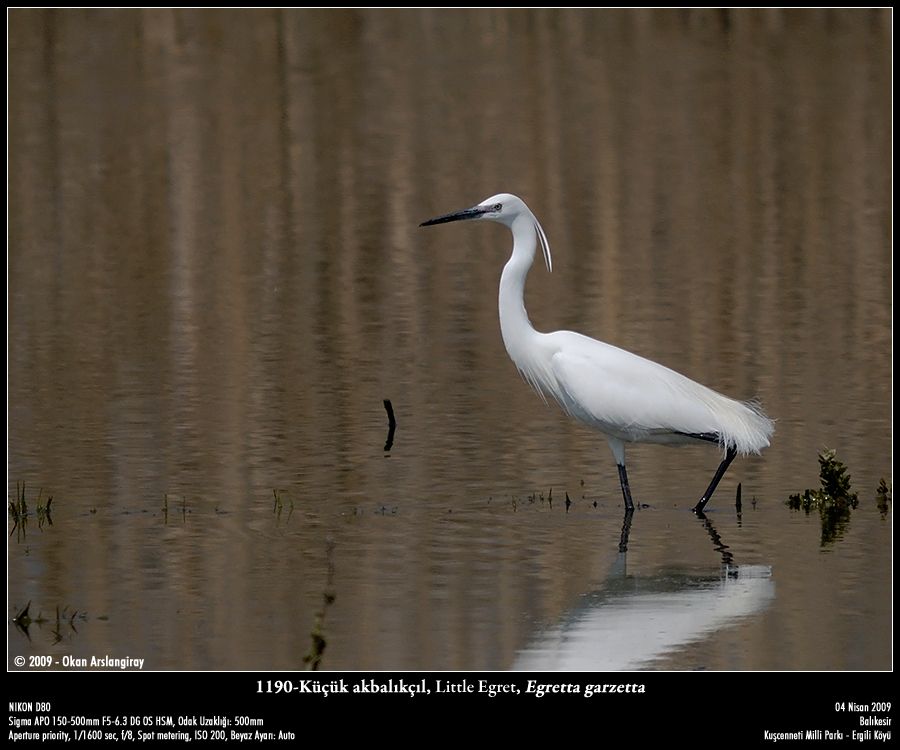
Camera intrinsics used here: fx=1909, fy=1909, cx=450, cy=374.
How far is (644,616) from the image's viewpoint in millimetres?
6664

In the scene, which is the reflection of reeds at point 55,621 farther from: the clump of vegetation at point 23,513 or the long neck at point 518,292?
the long neck at point 518,292

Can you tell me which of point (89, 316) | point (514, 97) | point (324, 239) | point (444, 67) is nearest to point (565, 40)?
point (444, 67)

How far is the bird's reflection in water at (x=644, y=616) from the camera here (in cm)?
614

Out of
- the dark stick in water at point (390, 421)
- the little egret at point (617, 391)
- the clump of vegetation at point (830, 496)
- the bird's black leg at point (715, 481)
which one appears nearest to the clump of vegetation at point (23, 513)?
the dark stick in water at point (390, 421)

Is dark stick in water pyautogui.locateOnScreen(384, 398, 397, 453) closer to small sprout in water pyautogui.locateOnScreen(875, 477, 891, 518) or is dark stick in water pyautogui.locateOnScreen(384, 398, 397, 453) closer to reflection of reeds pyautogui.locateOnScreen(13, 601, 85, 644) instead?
small sprout in water pyautogui.locateOnScreen(875, 477, 891, 518)

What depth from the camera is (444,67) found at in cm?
2928

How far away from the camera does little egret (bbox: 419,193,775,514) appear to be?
8.45 metres

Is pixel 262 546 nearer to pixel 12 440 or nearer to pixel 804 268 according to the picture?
pixel 12 440

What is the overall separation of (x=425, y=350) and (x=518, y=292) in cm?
341

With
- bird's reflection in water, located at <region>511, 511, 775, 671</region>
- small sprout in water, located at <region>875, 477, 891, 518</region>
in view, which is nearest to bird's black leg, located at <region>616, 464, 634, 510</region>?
bird's reflection in water, located at <region>511, 511, 775, 671</region>

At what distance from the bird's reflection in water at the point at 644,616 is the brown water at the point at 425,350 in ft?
0.07

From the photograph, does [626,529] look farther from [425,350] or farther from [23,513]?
[425,350]

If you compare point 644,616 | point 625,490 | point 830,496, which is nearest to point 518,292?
point 625,490

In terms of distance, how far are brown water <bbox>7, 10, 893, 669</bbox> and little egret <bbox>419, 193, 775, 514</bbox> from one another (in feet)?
1.03
